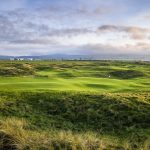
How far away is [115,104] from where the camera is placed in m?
26.4

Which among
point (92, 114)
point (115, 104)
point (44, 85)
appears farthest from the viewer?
point (44, 85)

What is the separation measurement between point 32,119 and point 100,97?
6.37m

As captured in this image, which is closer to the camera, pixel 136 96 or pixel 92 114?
pixel 92 114

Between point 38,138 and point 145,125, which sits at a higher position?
point 38,138

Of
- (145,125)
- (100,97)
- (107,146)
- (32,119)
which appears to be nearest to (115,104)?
(100,97)

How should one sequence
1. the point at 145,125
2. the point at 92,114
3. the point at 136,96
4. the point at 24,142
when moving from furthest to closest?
1. the point at 136,96
2. the point at 92,114
3. the point at 145,125
4. the point at 24,142

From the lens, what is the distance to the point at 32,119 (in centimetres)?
2352

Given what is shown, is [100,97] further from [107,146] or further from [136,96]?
[107,146]

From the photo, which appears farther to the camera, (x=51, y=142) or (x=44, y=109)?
(x=44, y=109)

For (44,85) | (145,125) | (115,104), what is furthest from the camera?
(44,85)

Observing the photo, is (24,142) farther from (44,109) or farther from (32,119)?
(44,109)

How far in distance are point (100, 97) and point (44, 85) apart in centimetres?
733

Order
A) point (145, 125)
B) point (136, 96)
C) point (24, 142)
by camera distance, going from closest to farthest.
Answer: point (24, 142) < point (145, 125) < point (136, 96)

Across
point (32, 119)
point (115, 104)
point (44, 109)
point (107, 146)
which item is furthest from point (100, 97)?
point (107, 146)
